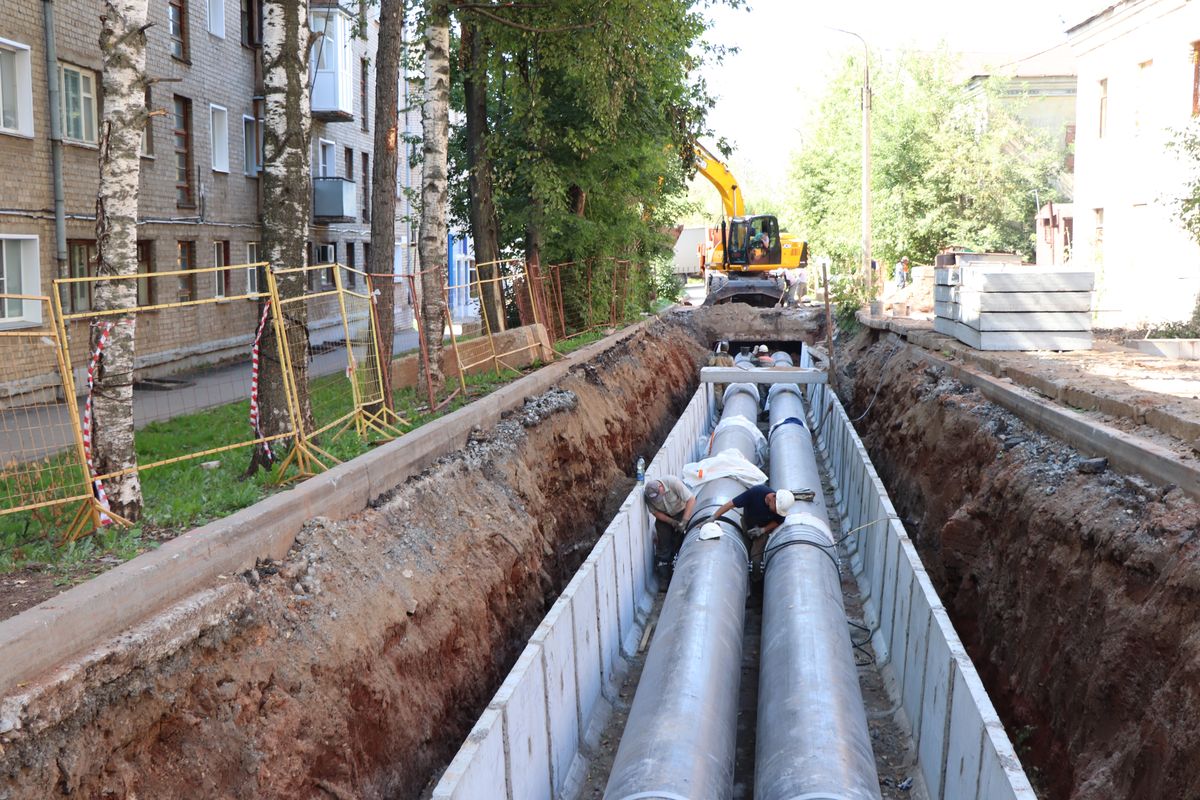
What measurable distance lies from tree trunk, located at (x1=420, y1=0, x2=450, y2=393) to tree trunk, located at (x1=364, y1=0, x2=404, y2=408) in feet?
1.43

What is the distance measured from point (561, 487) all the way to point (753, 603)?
2.08 metres

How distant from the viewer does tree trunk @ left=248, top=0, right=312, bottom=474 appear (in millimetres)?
7574

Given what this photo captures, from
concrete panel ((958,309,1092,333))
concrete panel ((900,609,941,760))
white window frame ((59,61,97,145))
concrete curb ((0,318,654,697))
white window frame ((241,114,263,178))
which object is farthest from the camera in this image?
white window frame ((241,114,263,178))

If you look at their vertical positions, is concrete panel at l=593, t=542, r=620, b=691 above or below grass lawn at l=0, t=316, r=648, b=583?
below

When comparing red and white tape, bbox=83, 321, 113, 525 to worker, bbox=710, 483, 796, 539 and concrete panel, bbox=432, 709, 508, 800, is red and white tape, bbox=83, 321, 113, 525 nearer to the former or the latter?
concrete panel, bbox=432, 709, 508, 800

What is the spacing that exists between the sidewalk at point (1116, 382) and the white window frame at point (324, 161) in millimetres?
17263

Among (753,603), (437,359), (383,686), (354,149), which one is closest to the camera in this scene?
(383,686)

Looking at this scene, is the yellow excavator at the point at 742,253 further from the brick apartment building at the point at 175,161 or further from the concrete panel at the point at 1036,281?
the concrete panel at the point at 1036,281

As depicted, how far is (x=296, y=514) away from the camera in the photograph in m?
5.79

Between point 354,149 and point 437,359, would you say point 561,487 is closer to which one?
point 437,359

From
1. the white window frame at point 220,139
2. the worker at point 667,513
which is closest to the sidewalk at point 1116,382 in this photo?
the worker at point 667,513

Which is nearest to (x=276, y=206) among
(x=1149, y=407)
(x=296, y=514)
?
(x=296, y=514)

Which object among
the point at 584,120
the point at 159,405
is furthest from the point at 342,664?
the point at 584,120

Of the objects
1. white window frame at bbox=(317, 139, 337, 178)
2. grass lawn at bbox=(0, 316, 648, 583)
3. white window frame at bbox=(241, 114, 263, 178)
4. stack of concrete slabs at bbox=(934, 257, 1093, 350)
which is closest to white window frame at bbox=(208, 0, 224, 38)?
white window frame at bbox=(241, 114, 263, 178)
